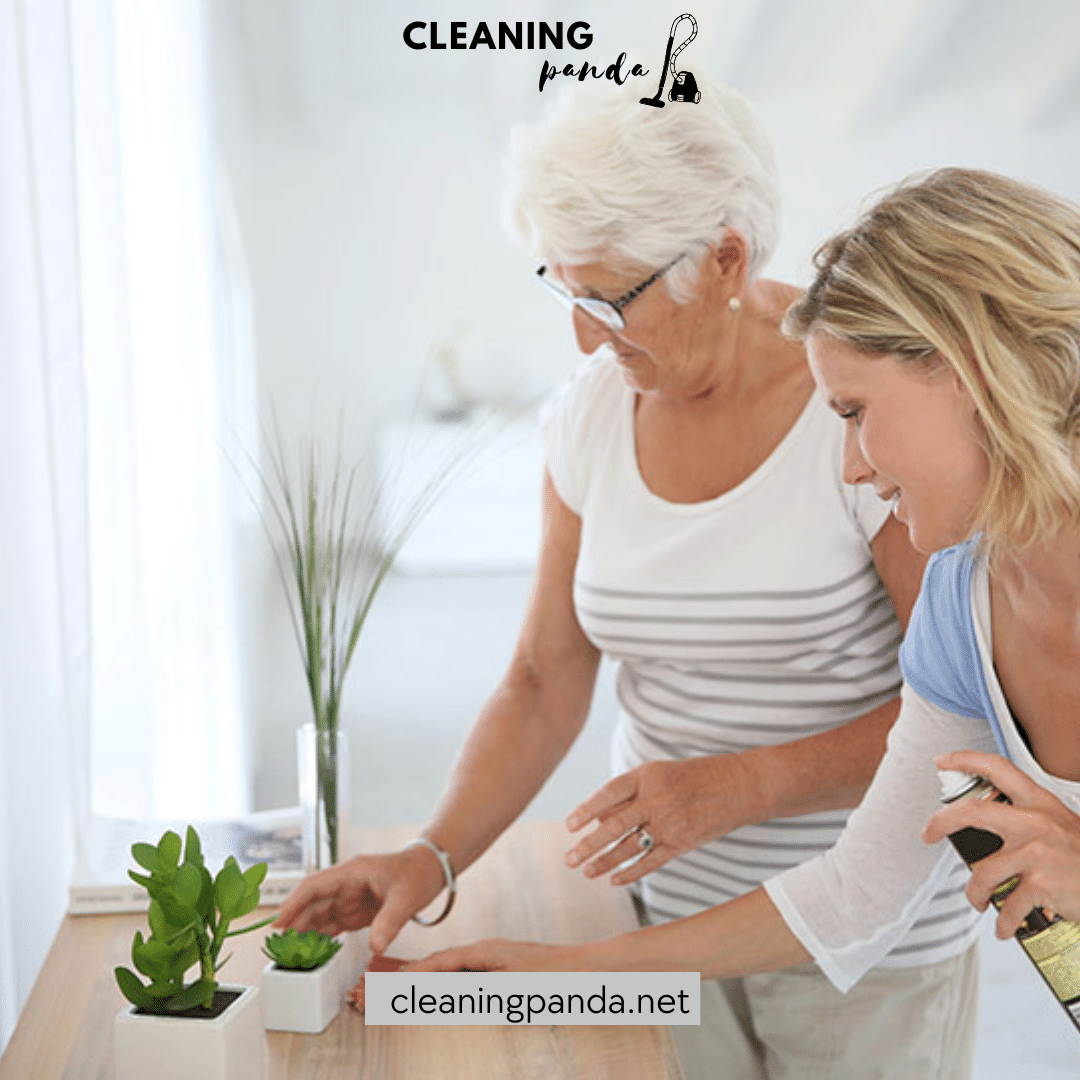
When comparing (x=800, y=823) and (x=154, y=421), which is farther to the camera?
(x=154, y=421)

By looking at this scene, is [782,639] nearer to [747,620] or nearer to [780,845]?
[747,620]

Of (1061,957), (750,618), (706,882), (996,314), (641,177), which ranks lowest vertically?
(706,882)

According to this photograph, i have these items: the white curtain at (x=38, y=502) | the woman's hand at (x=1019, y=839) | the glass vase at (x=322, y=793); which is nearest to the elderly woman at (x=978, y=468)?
the woman's hand at (x=1019, y=839)

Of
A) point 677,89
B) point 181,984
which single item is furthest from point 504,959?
point 677,89

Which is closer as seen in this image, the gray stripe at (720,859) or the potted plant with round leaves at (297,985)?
the potted plant with round leaves at (297,985)

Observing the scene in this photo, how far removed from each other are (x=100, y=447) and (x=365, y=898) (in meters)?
0.97

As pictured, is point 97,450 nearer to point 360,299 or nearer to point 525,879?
point 525,879

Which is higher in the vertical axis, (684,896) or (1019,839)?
(1019,839)

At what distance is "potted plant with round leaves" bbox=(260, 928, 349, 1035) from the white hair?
737 mm

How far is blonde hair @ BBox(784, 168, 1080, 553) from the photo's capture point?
0.98 meters

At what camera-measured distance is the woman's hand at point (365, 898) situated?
1401 mm

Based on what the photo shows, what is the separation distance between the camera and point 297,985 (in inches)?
48.9

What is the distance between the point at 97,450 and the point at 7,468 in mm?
551

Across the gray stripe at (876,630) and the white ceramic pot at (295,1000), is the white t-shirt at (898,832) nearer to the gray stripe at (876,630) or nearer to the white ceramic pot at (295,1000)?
the gray stripe at (876,630)
